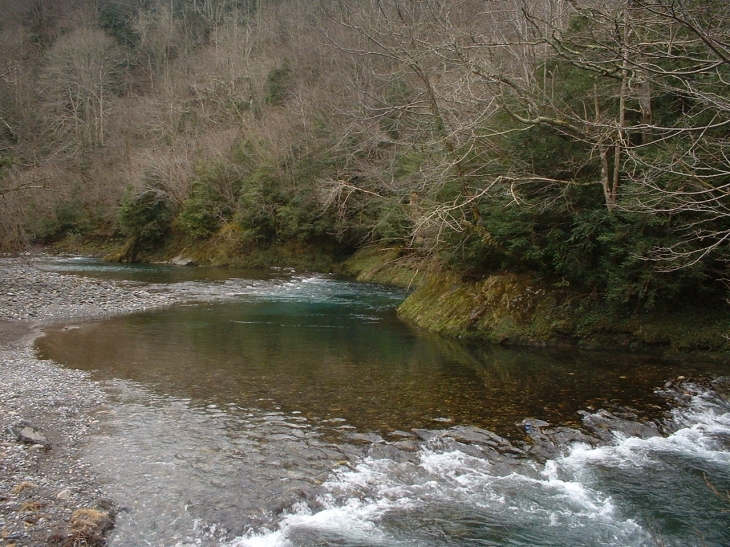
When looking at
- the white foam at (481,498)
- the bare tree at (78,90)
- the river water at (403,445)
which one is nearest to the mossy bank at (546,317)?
the river water at (403,445)

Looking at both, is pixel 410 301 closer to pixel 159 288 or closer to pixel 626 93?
pixel 626 93

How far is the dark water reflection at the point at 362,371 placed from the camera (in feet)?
33.4

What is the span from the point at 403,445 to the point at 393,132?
26.4 m

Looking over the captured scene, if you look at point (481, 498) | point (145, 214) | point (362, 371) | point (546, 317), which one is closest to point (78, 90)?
point (145, 214)

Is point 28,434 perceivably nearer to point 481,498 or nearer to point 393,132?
point 481,498

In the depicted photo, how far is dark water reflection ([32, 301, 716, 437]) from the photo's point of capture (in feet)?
33.4

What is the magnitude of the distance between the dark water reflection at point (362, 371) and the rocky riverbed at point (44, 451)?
0.97 m

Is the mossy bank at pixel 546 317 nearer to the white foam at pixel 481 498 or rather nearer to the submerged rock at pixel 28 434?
the white foam at pixel 481 498

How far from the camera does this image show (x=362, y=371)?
42.1ft

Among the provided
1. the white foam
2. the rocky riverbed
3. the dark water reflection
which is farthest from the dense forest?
the rocky riverbed

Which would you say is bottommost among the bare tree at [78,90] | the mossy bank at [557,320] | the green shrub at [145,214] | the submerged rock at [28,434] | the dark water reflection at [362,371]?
the dark water reflection at [362,371]

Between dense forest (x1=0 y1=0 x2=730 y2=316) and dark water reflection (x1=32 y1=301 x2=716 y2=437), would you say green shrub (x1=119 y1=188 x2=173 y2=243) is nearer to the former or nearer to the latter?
dense forest (x1=0 y1=0 x2=730 y2=316)

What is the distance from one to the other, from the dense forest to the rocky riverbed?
709 centimetres

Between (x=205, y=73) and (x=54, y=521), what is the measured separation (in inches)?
2572
